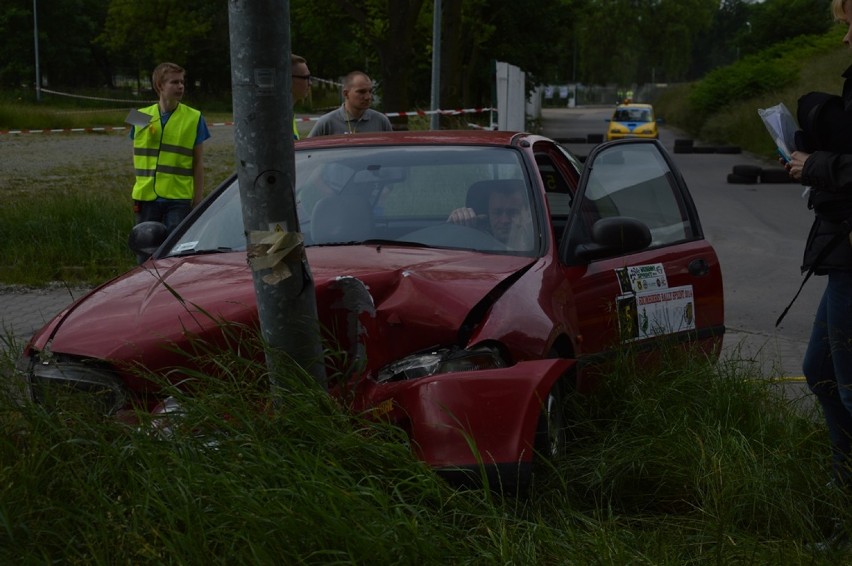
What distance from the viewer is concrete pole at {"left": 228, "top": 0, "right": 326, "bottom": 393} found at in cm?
373

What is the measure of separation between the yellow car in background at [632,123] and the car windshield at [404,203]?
36246mm

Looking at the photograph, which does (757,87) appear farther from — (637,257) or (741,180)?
(637,257)

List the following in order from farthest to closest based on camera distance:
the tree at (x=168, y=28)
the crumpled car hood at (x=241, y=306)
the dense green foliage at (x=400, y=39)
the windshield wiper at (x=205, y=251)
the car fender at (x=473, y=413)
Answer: the tree at (x=168, y=28) < the dense green foliage at (x=400, y=39) < the windshield wiper at (x=205, y=251) < the crumpled car hood at (x=241, y=306) < the car fender at (x=473, y=413)

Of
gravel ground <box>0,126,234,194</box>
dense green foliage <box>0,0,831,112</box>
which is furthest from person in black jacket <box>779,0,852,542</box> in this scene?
dense green foliage <box>0,0,831,112</box>

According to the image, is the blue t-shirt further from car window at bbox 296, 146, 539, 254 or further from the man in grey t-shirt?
car window at bbox 296, 146, 539, 254

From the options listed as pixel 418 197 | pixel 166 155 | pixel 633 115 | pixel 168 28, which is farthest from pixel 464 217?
pixel 168 28

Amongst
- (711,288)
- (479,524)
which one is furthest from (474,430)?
(711,288)

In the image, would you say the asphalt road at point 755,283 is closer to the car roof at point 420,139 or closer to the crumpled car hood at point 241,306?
the crumpled car hood at point 241,306

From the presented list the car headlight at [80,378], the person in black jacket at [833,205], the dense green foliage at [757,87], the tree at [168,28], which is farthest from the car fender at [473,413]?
the tree at [168,28]

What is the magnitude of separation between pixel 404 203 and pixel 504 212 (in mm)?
499

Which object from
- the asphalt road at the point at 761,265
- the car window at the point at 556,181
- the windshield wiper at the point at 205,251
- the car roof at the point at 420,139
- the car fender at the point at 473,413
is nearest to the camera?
the car fender at the point at 473,413

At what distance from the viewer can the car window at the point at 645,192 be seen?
618 centimetres

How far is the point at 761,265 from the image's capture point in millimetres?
12445

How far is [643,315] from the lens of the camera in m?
5.74
